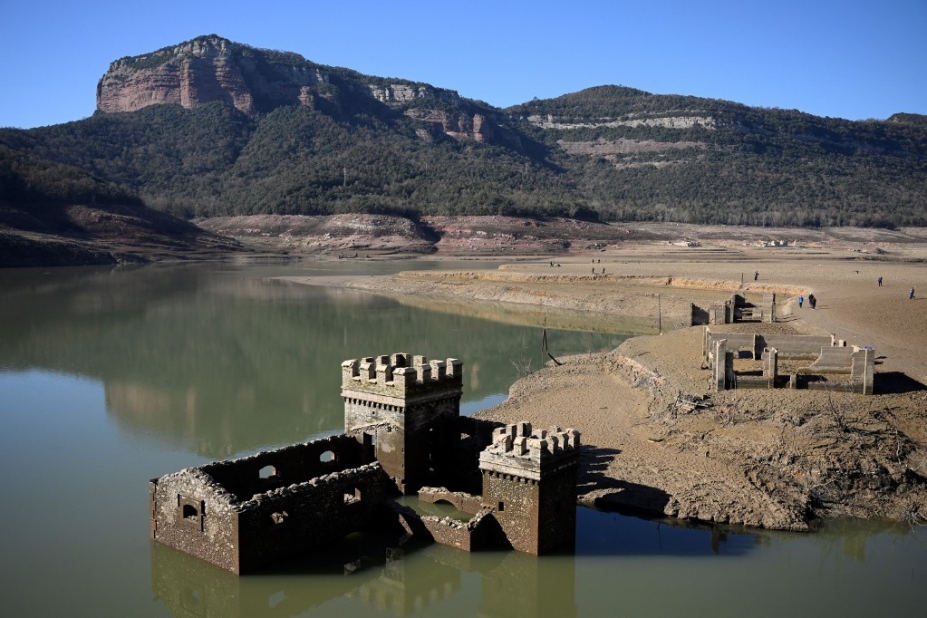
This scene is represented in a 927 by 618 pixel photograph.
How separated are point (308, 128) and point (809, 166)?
10812cm

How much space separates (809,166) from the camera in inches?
7003

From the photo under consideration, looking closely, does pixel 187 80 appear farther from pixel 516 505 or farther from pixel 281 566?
pixel 516 505

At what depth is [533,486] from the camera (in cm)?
1350

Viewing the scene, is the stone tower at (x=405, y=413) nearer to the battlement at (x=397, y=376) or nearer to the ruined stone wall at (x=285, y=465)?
the battlement at (x=397, y=376)

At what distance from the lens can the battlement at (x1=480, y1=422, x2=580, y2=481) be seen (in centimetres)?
1338

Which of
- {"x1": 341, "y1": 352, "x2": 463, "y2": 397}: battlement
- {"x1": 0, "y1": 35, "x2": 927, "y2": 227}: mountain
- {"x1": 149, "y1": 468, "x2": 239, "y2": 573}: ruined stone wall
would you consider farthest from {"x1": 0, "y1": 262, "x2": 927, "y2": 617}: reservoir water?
{"x1": 0, "y1": 35, "x2": 927, "y2": 227}: mountain

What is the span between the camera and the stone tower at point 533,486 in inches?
531

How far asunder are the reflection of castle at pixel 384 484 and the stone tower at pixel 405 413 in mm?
23

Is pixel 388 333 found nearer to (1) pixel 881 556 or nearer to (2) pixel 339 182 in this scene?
(1) pixel 881 556

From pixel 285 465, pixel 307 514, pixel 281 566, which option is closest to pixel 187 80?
pixel 285 465

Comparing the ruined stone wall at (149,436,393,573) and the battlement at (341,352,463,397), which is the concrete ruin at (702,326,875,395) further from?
the ruined stone wall at (149,436,393,573)

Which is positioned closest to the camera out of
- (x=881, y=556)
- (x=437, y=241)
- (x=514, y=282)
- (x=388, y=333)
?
(x=881, y=556)

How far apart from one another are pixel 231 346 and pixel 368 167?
367 ft

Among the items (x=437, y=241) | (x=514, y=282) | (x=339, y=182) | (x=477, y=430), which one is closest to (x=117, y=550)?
(x=477, y=430)
